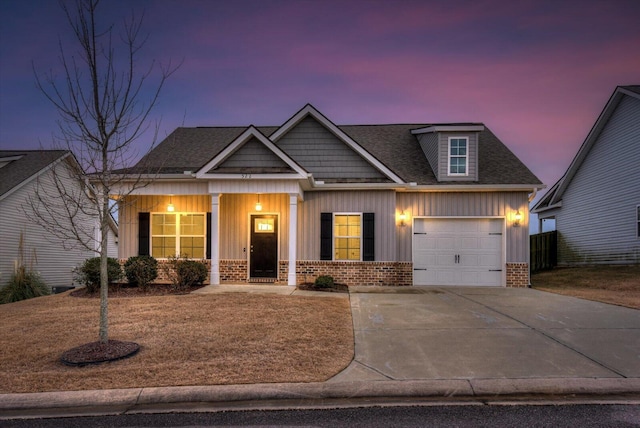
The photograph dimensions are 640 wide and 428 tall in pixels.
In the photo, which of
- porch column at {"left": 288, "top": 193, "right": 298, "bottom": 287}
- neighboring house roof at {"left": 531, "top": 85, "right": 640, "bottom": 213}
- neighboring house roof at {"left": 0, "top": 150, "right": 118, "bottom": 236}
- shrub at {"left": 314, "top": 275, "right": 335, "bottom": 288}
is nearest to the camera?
shrub at {"left": 314, "top": 275, "right": 335, "bottom": 288}

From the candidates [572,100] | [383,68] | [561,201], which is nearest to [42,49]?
[383,68]

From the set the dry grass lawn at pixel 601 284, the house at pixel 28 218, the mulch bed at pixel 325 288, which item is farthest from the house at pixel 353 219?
the house at pixel 28 218

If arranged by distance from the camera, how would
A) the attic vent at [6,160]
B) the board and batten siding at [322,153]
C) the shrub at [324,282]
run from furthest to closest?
the attic vent at [6,160] < the board and batten siding at [322,153] < the shrub at [324,282]

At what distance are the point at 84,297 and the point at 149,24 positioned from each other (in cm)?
739

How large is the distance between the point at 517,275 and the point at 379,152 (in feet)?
21.9

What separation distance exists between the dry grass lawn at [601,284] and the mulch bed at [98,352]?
34.7 feet

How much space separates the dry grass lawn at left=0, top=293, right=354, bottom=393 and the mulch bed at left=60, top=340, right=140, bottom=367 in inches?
4.1

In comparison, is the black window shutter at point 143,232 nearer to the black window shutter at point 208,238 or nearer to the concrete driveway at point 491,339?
the black window shutter at point 208,238

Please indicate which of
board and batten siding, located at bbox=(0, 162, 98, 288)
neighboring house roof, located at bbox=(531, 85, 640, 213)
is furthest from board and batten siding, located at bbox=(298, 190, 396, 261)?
neighboring house roof, located at bbox=(531, 85, 640, 213)

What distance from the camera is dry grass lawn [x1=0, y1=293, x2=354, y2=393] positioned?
478 centimetres

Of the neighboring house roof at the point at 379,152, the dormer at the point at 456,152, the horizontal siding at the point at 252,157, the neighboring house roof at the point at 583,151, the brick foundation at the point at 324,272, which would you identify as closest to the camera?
the horizontal siding at the point at 252,157

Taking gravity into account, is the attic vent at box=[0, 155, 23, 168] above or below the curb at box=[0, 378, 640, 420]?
above

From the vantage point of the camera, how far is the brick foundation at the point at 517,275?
13.8m

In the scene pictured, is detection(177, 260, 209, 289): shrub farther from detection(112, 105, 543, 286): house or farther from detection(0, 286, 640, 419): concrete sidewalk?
detection(0, 286, 640, 419): concrete sidewalk
